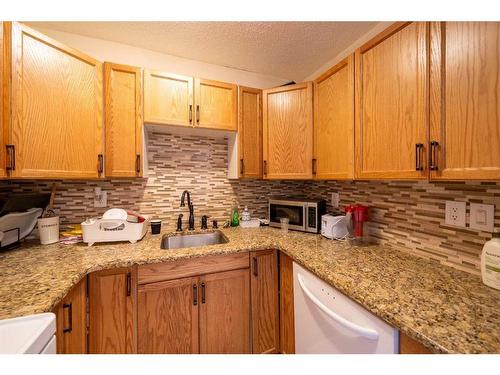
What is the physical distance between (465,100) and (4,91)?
6.10 ft

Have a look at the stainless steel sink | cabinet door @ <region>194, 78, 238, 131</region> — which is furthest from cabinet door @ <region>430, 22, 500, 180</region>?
the stainless steel sink

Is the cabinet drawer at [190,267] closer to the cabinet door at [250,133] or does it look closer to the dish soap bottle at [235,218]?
the dish soap bottle at [235,218]

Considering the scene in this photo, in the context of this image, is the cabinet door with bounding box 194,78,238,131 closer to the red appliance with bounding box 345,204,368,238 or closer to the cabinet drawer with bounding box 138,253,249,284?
the cabinet drawer with bounding box 138,253,249,284

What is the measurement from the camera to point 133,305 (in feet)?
3.58

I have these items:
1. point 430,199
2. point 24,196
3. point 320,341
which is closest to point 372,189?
point 430,199

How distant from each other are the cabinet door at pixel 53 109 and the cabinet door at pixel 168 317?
814 millimetres

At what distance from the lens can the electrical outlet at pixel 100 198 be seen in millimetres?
1536

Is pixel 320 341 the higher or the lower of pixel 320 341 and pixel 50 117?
the lower

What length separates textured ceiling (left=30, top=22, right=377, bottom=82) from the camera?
1.35m

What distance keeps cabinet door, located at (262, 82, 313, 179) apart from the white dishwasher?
0.75 metres

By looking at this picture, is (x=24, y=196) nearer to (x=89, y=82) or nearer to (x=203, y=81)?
(x=89, y=82)

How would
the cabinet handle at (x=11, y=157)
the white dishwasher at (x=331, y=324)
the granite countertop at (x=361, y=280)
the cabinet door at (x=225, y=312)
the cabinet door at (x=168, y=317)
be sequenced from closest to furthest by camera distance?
the granite countertop at (x=361, y=280) → the white dishwasher at (x=331, y=324) → the cabinet handle at (x=11, y=157) → the cabinet door at (x=168, y=317) → the cabinet door at (x=225, y=312)

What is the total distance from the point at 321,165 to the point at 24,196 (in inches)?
75.5

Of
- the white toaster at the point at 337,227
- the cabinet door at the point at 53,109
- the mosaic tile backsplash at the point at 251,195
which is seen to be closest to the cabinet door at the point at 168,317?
the mosaic tile backsplash at the point at 251,195
